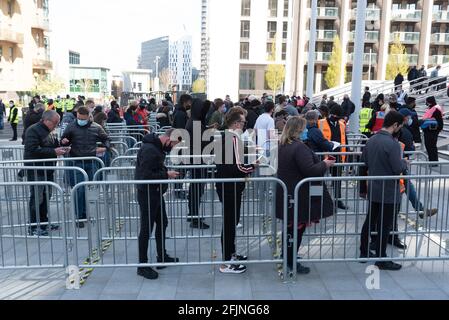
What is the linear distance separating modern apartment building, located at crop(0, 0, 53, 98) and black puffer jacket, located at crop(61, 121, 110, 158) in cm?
4006

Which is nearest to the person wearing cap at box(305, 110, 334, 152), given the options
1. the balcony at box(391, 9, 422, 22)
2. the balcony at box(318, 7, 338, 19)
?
the balcony at box(318, 7, 338, 19)

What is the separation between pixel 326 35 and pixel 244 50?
11195 millimetres

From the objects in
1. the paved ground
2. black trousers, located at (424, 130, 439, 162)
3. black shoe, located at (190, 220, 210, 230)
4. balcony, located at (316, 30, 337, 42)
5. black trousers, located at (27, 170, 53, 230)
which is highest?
balcony, located at (316, 30, 337, 42)

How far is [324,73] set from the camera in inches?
2148

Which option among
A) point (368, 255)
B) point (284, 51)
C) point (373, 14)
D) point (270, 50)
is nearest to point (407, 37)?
point (373, 14)

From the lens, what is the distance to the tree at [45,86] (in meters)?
47.7

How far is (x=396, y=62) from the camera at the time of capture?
160 feet

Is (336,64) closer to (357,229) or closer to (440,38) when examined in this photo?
(440,38)

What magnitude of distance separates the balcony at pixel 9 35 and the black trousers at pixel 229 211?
43.4 metres

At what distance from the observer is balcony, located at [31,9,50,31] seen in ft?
166

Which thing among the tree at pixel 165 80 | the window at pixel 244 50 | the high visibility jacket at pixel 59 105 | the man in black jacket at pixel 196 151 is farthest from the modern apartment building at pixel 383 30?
the tree at pixel 165 80

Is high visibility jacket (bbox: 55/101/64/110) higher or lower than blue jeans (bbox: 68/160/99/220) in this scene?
higher

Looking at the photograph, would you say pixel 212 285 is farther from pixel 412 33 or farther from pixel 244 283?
pixel 412 33

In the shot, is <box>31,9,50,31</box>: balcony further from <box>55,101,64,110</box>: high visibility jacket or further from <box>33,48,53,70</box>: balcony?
<box>55,101,64,110</box>: high visibility jacket
